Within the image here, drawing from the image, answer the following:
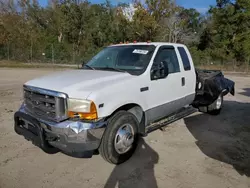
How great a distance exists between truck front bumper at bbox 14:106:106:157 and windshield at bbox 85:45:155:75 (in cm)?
135

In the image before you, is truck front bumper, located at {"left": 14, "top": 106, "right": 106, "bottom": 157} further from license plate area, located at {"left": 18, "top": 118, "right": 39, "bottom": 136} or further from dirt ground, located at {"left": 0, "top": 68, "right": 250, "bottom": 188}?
dirt ground, located at {"left": 0, "top": 68, "right": 250, "bottom": 188}

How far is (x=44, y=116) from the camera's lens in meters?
3.43

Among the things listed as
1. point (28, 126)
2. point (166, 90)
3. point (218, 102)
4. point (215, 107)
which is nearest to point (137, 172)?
point (166, 90)

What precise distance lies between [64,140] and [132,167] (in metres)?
1.19

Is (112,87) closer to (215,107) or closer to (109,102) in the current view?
(109,102)

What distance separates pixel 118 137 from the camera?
11.8 feet

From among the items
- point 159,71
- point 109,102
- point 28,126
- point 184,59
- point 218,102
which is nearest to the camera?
point 109,102

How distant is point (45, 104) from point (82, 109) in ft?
2.23

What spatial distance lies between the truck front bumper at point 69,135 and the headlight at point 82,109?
0.31 feet

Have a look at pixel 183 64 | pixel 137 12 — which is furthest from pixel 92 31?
pixel 183 64

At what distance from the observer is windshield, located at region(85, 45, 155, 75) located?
165 inches

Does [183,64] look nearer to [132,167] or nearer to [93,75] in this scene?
[93,75]

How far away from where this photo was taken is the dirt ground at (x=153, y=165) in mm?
3209

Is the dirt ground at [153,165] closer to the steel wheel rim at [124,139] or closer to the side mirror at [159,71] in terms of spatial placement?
the steel wheel rim at [124,139]
